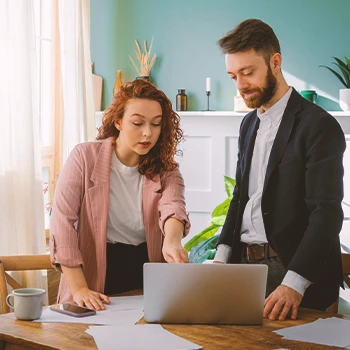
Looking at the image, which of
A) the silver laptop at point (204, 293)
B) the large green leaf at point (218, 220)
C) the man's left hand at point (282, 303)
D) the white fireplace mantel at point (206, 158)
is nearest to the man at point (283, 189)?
the man's left hand at point (282, 303)

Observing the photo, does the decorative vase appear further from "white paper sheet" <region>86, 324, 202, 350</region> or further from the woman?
"white paper sheet" <region>86, 324, 202, 350</region>

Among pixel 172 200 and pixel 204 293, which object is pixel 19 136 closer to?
pixel 172 200

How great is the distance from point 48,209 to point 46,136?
53 centimetres

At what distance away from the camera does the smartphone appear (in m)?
1.73

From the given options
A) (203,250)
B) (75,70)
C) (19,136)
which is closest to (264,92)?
(19,136)

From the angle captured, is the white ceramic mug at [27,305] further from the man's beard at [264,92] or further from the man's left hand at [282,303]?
the man's beard at [264,92]

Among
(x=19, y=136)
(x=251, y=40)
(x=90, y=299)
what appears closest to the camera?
(x=90, y=299)

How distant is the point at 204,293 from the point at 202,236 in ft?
8.55

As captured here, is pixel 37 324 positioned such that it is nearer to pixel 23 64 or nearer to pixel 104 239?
pixel 104 239

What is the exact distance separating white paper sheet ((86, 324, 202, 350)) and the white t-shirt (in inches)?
18.2

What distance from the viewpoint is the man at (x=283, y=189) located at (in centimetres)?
179

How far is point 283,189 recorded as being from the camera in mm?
1914

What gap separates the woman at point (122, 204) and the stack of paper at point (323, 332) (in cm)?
46

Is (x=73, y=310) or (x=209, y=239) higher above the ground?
(x=73, y=310)
